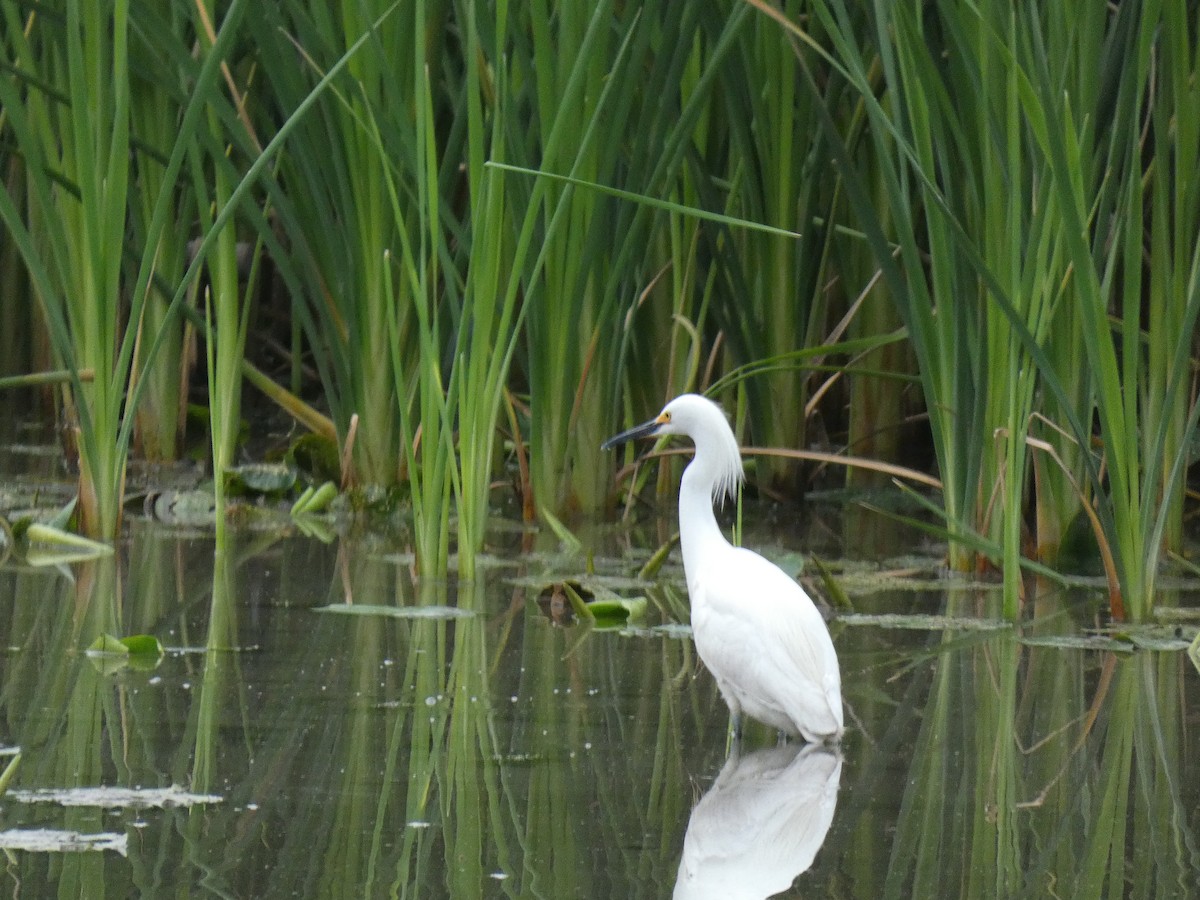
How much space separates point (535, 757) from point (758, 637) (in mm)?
570

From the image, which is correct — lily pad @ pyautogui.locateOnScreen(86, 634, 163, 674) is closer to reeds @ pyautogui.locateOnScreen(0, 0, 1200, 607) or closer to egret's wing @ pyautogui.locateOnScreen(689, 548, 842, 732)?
reeds @ pyautogui.locateOnScreen(0, 0, 1200, 607)

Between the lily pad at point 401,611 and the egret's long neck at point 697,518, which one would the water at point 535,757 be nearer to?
the lily pad at point 401,611

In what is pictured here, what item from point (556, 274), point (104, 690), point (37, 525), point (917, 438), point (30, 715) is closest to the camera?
point (30, 715)

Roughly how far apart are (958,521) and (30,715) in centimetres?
237

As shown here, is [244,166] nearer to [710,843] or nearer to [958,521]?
[958,521]

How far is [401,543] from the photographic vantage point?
5391mm

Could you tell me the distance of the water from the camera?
8.28 ft

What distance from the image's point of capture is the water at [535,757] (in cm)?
252

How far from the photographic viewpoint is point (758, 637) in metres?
3.47

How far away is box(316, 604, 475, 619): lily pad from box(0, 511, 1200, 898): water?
1.6 inches

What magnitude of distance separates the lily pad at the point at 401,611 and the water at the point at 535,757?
0.13ft

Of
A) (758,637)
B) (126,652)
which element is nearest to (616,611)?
(758,637)

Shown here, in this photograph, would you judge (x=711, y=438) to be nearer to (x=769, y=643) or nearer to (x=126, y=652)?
(x=769, y=643)

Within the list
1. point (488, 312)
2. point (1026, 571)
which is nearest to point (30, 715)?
point (488, 312)
